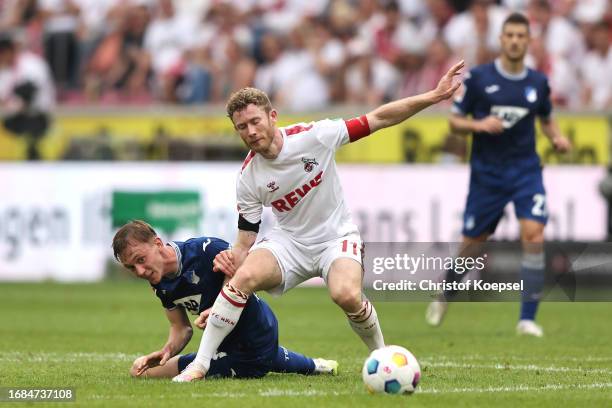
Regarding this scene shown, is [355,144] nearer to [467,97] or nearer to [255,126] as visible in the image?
[467,97]

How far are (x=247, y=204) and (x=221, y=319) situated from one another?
876 mm

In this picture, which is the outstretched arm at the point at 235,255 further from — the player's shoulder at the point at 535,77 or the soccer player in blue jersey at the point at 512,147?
the player's shoulder at the point at 535,77

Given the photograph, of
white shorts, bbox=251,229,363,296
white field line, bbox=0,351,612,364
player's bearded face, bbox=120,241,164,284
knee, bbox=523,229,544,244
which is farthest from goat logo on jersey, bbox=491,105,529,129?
player's bearded face, bbox=120,241,164,284

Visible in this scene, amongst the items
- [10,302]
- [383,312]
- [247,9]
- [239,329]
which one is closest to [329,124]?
[239,329]

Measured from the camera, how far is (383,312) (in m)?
15.3

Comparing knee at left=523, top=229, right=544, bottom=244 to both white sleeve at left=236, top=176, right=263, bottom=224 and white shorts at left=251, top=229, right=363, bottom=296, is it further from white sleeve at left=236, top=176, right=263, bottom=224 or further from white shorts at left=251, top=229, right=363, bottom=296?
white sleeve at left=236, top=176, right=263, bottom=224

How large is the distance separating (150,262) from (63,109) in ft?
39.9

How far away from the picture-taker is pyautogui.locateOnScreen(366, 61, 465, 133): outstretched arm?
27.2ft

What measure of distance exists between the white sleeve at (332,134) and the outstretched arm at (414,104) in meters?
0.20

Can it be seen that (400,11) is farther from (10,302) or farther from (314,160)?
(314,160)

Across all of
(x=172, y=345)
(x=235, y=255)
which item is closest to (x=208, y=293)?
(x=235, y=255)

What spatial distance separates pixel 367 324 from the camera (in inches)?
334

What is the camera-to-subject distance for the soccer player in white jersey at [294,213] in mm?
8219

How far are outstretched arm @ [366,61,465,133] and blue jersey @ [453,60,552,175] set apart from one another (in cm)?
402
